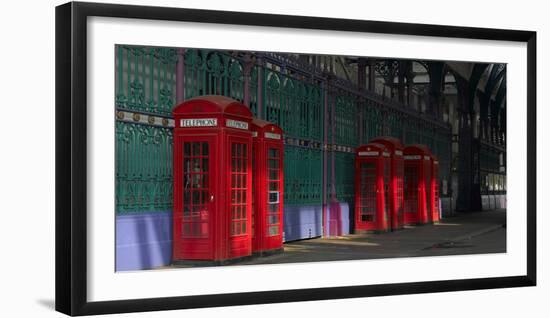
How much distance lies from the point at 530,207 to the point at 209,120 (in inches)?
178

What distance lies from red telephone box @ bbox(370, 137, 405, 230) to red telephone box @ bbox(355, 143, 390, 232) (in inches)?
10.4

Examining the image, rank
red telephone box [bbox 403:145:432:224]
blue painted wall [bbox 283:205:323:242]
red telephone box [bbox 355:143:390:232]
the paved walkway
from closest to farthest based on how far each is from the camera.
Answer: the paved walkway → blue painted wall [bbox 283:205:323:242] → red telephone box [bbox 355:143:390:232] → red telephone box [bbox 403:145:432:224]

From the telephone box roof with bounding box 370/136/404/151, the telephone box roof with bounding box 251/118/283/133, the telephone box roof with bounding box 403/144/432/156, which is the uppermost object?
the telephone box roof with bounding box 251/118/283/133

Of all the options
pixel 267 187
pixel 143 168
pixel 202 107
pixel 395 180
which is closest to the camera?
pixel 143 168

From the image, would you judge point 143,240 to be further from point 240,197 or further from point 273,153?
point 273,153

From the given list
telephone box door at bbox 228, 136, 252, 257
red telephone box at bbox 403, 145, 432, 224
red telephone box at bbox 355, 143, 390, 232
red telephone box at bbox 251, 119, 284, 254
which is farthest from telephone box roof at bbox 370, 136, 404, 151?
telephone box door at bbox 228, 136, 252, 257

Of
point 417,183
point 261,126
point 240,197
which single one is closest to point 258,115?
point 261,126

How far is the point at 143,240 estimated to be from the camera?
10336 mm

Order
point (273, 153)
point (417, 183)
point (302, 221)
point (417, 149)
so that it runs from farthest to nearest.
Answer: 1. point (417, 183)
2. point (417, 149)
3. point (302, 221)
4. point (273, 153)

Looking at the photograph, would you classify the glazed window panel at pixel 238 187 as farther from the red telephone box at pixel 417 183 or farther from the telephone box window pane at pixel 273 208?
the red telephone box at pixel 417 183

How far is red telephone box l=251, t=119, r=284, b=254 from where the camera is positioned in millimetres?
12227

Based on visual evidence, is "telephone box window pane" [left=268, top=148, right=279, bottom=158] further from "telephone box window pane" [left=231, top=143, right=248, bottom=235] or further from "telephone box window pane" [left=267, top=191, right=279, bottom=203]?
"telephone box window pane" [left=231, top=143, right=248, bottom=235]

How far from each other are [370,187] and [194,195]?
650cm

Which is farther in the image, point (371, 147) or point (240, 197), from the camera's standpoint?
point (371, 147)
